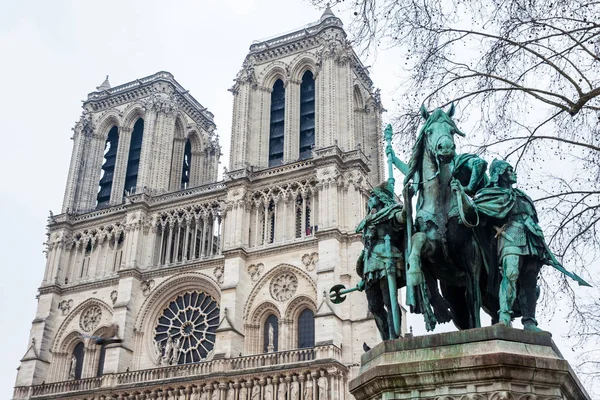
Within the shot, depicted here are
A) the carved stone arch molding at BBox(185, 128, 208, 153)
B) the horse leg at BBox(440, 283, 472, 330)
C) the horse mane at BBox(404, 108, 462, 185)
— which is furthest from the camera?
the carved stone arch molding at BBox(185, 128, 208, 153)

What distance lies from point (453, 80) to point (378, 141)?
86.2ft

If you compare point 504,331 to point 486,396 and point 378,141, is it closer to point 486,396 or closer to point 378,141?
point 486,396

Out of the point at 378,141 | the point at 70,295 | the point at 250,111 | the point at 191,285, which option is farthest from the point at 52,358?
the point at 378,141

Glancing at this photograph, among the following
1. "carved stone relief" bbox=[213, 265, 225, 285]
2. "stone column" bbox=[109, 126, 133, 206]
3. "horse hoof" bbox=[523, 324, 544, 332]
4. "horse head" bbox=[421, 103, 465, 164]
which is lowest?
"horse hoof" bbox=[523, 324, 544, 332]

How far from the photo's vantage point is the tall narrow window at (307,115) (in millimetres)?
33594

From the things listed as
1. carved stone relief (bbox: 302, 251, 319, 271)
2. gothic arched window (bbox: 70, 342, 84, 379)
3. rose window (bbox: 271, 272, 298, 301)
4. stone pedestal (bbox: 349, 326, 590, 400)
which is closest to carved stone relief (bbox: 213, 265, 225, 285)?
rose window (bbox: 271, 272, 298, 301)

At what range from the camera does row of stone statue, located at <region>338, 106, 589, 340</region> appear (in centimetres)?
580

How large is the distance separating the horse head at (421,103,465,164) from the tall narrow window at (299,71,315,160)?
2646 centimetres

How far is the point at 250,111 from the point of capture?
3450 centimetres

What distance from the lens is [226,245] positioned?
30.9 meters

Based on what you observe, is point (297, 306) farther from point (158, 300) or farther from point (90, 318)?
point (90, 318)

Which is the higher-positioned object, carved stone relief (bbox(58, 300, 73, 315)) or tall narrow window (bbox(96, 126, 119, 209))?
tall narrow window (bbox(96, 126, 119, 209))

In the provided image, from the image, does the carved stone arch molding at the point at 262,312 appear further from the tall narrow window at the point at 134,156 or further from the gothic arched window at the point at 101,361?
the tall narrow window at the point at 134,156

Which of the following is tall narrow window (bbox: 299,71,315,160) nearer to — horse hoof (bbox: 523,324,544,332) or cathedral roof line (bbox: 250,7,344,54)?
cathedral roof line (bbox: 250,7,344,54)
